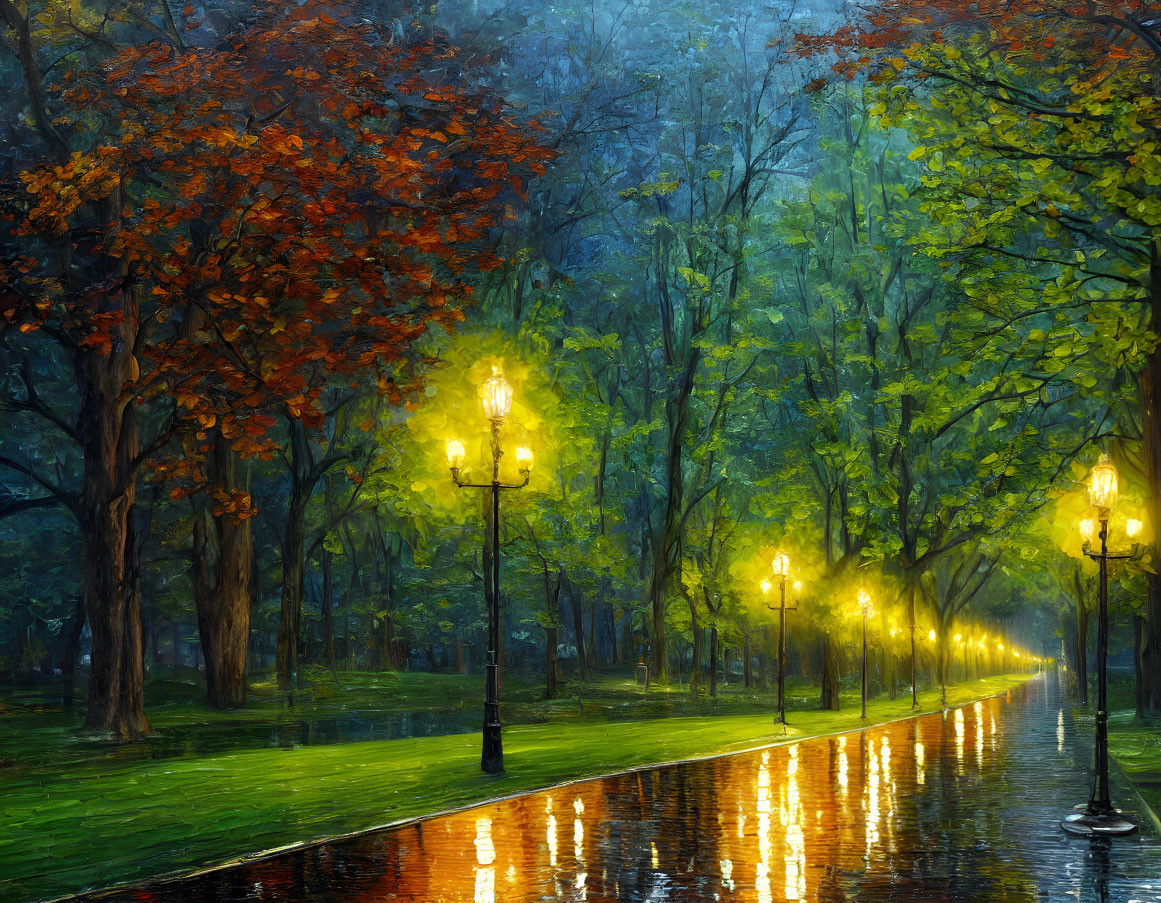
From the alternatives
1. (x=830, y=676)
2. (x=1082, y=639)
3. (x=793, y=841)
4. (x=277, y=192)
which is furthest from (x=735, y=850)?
(x=1082, y=639)

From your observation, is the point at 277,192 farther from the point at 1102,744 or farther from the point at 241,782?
the point at 1102,744

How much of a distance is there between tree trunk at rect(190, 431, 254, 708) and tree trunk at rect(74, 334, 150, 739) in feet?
29.1

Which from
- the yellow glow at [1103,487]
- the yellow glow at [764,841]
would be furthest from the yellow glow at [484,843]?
the yellow glow at [1103,487]

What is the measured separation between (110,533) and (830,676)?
28.6 metres

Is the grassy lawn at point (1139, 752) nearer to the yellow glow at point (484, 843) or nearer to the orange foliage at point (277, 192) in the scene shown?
the yellow glow at point (484, 843)

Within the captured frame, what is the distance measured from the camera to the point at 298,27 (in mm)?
22984

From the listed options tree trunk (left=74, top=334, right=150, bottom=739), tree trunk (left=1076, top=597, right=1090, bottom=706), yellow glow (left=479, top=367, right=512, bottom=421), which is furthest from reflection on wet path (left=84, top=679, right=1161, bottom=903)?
tree trunk (left=1076, top=597, right=1090, bottom=706)

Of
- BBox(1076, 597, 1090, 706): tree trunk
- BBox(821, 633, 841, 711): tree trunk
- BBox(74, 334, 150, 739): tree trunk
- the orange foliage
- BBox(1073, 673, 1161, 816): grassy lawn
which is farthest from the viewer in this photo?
BBox(1076, 597, 1090, 706): tree trunk

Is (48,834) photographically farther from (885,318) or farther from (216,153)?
(885,318)

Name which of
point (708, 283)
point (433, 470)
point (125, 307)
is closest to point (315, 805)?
point (125, 307)

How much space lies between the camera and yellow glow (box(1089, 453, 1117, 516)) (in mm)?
18688

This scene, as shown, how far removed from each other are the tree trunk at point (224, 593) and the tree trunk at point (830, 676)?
66.1 feet

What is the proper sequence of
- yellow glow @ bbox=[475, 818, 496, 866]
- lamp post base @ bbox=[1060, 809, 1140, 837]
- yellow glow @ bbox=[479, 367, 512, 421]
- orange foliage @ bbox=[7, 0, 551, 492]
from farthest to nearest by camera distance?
yellow glow @ bbox=[479, 367, 512, 421], orange foliage @ bbox=[7, 0, 551, 492], lamp post base @ bbox=[1060, 809, 1140, 837], yellow glow @ bbox=[475, 818, 496, 866]

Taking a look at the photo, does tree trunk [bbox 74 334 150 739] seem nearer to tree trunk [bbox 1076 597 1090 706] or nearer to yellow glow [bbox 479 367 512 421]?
yellow glow [bbox 479 367 512 421]
